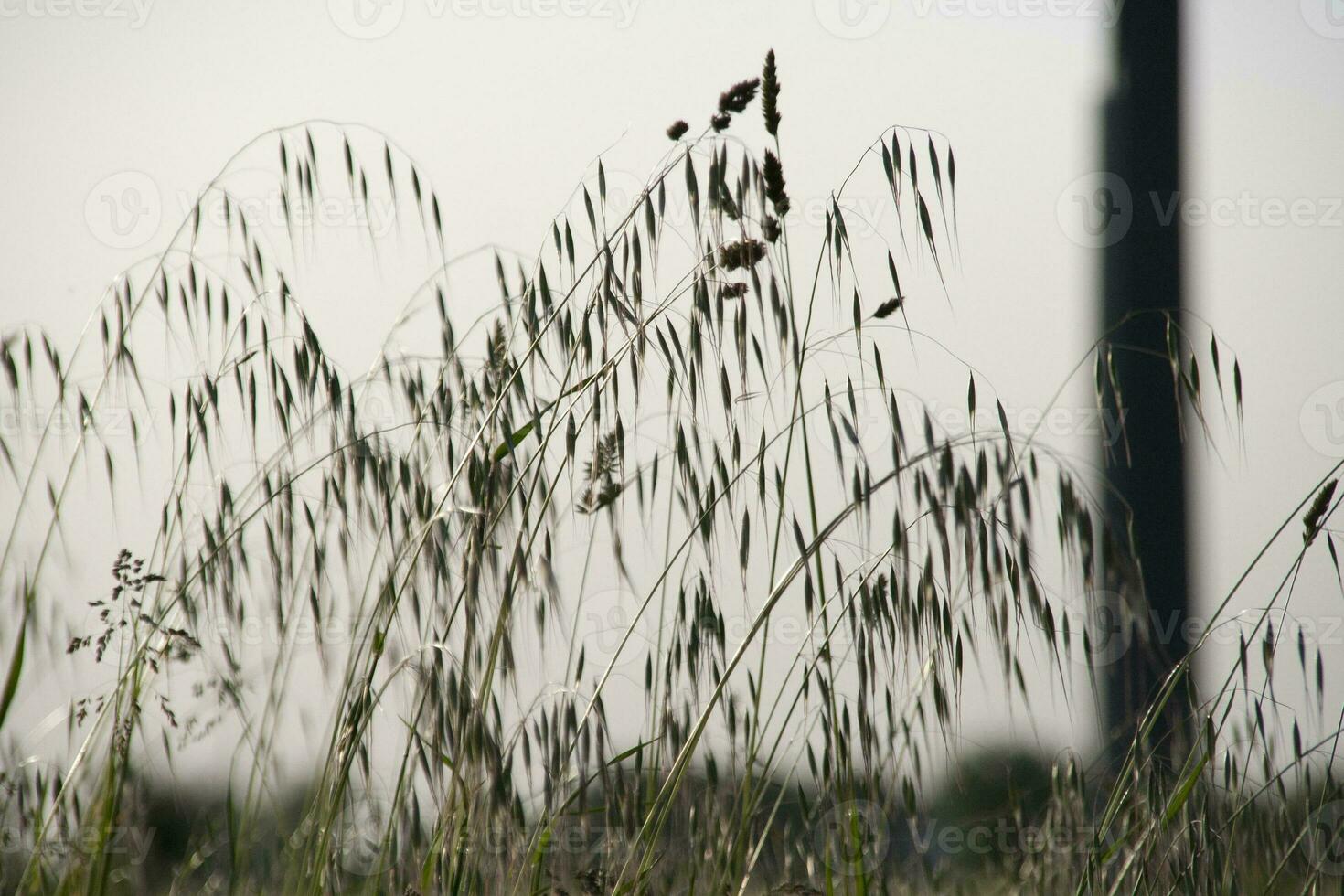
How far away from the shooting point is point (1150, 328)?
4.92ft

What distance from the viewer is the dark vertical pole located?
1493 millimetres

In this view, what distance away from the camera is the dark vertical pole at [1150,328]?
149cm

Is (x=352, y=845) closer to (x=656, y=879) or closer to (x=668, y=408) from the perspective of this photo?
(x=656, y=879)

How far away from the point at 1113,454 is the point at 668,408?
0.77 meters

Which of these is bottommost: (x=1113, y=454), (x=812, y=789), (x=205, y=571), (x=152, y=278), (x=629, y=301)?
(x=812, y=789)

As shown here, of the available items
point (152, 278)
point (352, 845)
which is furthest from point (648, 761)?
point (152, 278)

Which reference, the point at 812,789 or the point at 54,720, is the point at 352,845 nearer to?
the point at 54,720

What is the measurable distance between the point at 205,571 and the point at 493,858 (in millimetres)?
618

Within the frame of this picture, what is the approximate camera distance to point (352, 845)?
149 cm

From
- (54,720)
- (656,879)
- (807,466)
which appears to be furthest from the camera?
(54,720)

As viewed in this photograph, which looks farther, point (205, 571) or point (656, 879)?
point (205, 571)

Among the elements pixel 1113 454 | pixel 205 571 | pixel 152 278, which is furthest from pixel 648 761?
pixel 152 278

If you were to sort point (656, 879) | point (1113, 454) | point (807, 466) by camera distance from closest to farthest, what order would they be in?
point (807, 466)
point (656, 879)
point (1113, 454)

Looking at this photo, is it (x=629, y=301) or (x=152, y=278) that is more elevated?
(x=152, y=278)
